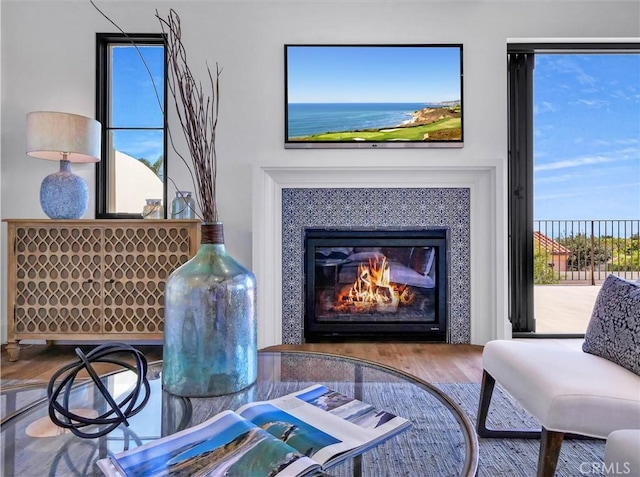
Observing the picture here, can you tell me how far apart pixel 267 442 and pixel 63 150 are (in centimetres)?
246

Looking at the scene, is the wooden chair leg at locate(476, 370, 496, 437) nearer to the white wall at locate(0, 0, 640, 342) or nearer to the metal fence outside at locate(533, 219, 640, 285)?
the white wall at locate(0, 0, 640, 342)

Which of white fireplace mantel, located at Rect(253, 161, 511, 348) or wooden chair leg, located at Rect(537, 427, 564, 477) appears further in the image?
white fireplace mantel, located at Rect(253, 161, 511, 348)

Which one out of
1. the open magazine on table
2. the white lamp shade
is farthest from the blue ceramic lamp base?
the open magazine on table

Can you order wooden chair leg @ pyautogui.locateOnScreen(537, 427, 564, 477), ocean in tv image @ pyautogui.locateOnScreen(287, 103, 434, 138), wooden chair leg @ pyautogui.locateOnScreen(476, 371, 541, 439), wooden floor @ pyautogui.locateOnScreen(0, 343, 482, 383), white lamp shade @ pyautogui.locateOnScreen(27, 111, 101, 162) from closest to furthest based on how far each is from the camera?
1. wooden chair leg @ pyautogui.locateOnScreen(537, 427, 564, 477)
2. wooden chair leg @ pyautogui.locateOnScreen(476, 371, 541, 439)
3. wooden floor @ pyautogui.locateOnScreen(0, 343, 482, 383)
4. white lamp shade @ pyautogui.locateOnScreen(27, 111, 101, 162)
5. ocean in tv image @ pyautogui.locateOnScreen(287, 103, 434, 138)

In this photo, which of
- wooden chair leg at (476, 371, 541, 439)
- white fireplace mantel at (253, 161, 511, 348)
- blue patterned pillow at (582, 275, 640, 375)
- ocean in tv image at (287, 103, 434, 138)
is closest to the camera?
blue patterned pillow at (582, 275, 640, 375)

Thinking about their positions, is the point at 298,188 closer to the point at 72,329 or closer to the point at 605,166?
the point at 72,329

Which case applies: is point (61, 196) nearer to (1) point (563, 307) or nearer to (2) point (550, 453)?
(2) point (550, 453)

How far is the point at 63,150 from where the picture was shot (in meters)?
2.40

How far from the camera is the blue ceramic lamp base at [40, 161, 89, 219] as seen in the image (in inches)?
97.7

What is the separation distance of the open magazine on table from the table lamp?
2.31m

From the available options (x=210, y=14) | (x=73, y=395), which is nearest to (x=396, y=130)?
(x=210, y=14)

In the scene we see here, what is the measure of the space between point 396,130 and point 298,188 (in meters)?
0.82

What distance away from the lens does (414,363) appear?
2402mm

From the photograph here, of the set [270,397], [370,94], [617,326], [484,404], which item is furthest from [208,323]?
[370,94]
